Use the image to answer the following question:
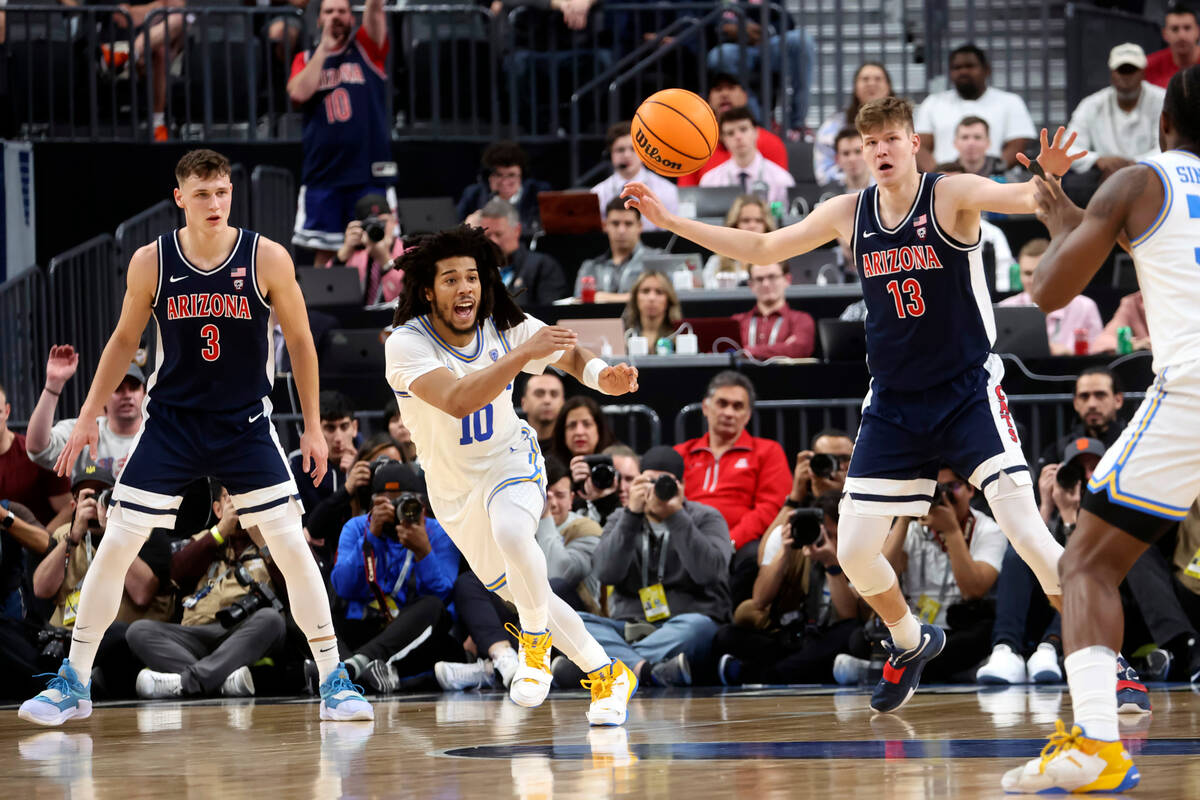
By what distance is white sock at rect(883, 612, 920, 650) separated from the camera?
6441 millimetres

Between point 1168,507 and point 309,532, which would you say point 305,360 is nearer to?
point 309,532

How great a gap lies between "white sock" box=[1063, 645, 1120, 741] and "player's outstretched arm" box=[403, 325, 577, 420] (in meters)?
2.01

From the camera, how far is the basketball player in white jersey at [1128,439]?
3.96 m

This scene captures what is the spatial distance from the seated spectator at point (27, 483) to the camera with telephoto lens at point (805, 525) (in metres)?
4.36

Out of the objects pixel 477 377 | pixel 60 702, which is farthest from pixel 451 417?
pixel 60 702

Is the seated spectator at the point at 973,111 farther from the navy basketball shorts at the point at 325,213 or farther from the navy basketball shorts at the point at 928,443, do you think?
the navy basketball shorts at the point at 928,443

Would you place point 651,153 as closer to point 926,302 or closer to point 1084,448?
point 926,302

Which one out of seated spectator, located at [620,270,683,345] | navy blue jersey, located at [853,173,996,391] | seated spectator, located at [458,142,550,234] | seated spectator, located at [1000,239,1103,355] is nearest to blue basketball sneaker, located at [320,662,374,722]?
navy blue jersey, located at [853,173,996,391]

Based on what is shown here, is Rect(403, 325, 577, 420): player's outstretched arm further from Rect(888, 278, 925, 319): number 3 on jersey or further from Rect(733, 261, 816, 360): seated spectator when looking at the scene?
Rect(733, 261, 816, 360): seated spectator

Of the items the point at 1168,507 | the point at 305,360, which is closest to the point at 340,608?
the point at 305,360

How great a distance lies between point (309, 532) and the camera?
9.39 metres

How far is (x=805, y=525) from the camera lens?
827 centimetres

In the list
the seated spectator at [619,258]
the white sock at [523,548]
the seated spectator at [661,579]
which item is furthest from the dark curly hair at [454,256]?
the seated spectator at [619,258]

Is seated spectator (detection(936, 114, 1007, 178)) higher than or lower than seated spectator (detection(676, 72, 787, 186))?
lower
